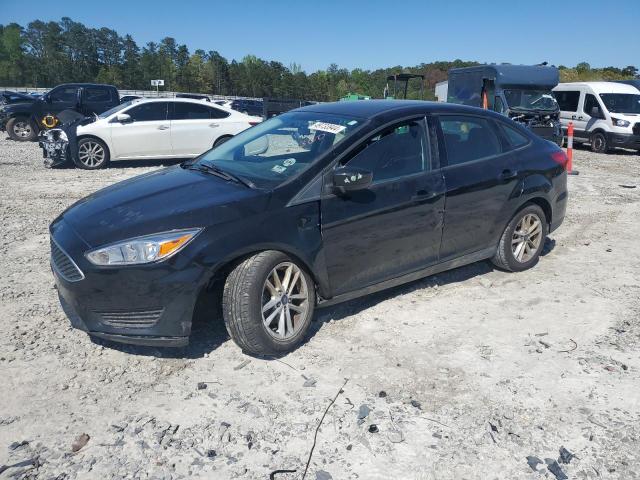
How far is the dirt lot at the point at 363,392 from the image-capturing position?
104 inches

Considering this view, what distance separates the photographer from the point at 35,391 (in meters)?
3.18

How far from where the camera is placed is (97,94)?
16.2 meters

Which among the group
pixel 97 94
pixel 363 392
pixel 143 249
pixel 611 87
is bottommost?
pixel 363 392

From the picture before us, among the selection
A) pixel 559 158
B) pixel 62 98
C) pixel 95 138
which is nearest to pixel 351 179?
pixel 559 158

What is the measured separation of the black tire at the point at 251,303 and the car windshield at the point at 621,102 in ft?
53.5

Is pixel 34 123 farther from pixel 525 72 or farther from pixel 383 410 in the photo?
pixel 383 410

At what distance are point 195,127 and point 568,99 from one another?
1258 centimetres

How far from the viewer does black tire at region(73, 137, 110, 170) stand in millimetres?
11383

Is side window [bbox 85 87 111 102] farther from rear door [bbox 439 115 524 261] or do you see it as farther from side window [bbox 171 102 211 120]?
rear door [bbox 439 115 524 261]

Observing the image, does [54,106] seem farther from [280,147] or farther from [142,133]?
[280,147]

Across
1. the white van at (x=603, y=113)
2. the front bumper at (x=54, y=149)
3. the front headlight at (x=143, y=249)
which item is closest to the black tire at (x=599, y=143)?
the white van at (x=603, y=113)

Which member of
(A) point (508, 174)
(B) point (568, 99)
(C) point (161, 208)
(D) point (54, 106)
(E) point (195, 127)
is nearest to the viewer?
(C) point (161, 208)

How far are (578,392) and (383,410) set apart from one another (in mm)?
1238

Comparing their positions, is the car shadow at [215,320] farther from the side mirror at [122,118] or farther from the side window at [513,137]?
the side mirror at [122,118]
